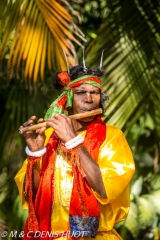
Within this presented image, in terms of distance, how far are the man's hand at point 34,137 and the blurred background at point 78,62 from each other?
4.86 feet

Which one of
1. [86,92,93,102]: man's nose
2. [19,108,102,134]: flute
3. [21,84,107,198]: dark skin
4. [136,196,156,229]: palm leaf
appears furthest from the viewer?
[136,196,156,229]: palm leaf

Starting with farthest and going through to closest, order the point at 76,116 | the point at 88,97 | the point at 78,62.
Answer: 1. the point at 78,62
2. the point at 88,97
3. the point at 76,116

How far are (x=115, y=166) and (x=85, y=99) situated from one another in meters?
0.42

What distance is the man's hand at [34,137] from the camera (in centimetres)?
388

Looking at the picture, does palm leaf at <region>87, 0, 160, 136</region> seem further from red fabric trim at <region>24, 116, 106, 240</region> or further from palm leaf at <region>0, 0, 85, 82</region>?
red fabric trim at <region>24, 116, 106, 240</region>

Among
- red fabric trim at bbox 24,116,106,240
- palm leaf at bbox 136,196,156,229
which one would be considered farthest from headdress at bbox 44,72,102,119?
palm leaf at bbox 136,196,156,229

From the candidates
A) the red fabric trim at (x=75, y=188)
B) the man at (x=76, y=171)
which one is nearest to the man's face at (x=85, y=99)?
the man at (x=76, y=171)

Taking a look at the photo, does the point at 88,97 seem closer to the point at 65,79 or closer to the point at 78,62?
the point at 65,79

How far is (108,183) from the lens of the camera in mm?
3744

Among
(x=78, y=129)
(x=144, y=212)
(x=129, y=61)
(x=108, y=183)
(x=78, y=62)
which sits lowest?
(x=144, y=212)

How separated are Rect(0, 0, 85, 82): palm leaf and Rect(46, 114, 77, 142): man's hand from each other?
168 centimetres

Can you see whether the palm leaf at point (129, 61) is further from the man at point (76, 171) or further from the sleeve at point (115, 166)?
the sleeve at point (115, 166)

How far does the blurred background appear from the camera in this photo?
5441 millimetres

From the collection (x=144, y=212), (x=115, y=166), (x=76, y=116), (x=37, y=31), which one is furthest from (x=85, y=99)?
(x=144, y=212)
